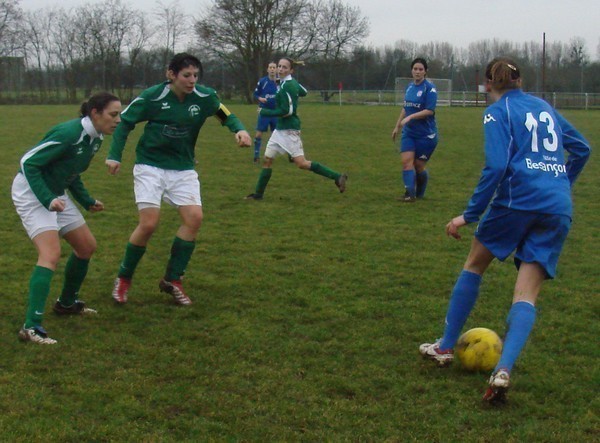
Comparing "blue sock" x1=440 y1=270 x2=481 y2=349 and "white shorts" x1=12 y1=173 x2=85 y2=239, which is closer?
"blue sock" x1=440 y1=270 x2=481 y2=349

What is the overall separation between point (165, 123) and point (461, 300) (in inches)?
104

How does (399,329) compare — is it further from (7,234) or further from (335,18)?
(335,18)

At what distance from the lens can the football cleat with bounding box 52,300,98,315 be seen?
5535mm

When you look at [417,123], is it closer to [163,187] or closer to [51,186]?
[163,187]

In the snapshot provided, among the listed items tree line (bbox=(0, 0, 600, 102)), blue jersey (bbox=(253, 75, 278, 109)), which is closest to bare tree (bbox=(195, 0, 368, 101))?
tree line (bbox=(0, 0, 600, 102))

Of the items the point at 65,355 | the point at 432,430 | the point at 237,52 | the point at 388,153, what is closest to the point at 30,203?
the point at 65,355

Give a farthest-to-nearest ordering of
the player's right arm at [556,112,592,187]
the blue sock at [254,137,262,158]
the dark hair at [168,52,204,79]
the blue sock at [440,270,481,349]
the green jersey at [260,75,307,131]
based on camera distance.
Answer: the blue sock at [254,137,262,158] → the green jersey at [260,75,307,131] → the dark hair at [168,52,204,79] → the blue sock at [440,270,481,349] → the player's right arm at [556,112,592,187]

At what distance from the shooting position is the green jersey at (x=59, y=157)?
486 centimetres

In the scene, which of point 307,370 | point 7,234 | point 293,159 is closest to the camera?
point 307,370

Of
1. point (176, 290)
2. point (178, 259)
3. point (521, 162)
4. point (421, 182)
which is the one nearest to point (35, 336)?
point (176, 290)

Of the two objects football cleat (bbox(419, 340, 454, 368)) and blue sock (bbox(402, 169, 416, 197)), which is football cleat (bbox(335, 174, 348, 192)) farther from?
football cleat (bbox(419, 340, 454, 368))

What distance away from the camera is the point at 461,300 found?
14.5 ft

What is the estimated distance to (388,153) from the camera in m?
17.1

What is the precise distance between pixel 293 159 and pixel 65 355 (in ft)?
20.4
